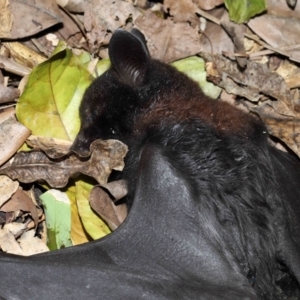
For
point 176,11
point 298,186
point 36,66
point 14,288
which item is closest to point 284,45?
point 176,11

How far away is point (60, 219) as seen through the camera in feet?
24.6

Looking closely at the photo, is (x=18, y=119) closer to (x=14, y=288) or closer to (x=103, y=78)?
(x=103, y=78)

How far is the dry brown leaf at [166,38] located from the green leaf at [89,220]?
156cm

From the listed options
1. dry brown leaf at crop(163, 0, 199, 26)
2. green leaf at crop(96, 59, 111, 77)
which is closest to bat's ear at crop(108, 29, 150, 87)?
green leaf at crop(96, 59, 111, 77)

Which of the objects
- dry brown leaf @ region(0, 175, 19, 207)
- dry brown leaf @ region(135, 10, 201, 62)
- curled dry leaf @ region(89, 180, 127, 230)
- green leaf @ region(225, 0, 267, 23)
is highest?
green leaf @ region(225, 0, 267, 23)

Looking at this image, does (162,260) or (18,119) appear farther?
(18,119)

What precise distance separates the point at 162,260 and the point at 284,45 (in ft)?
9.45

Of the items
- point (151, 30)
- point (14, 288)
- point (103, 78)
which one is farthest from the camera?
point (151, 30)

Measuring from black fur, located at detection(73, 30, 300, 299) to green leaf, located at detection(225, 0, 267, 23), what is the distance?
1.27 metres

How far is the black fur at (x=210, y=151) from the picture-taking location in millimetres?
Answer: 6656

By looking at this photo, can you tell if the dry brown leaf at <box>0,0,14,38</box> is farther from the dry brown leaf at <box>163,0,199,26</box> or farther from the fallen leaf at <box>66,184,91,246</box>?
the fallen leaf at <box>66,184,91,246</box>

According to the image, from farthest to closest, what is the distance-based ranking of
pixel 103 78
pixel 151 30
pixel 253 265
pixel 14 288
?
pixel 151 30 < pixel 103 78 < pixel 253 265 < pixel 14 288

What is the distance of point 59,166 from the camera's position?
7.40 meters

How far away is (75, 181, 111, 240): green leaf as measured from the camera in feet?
24.2
